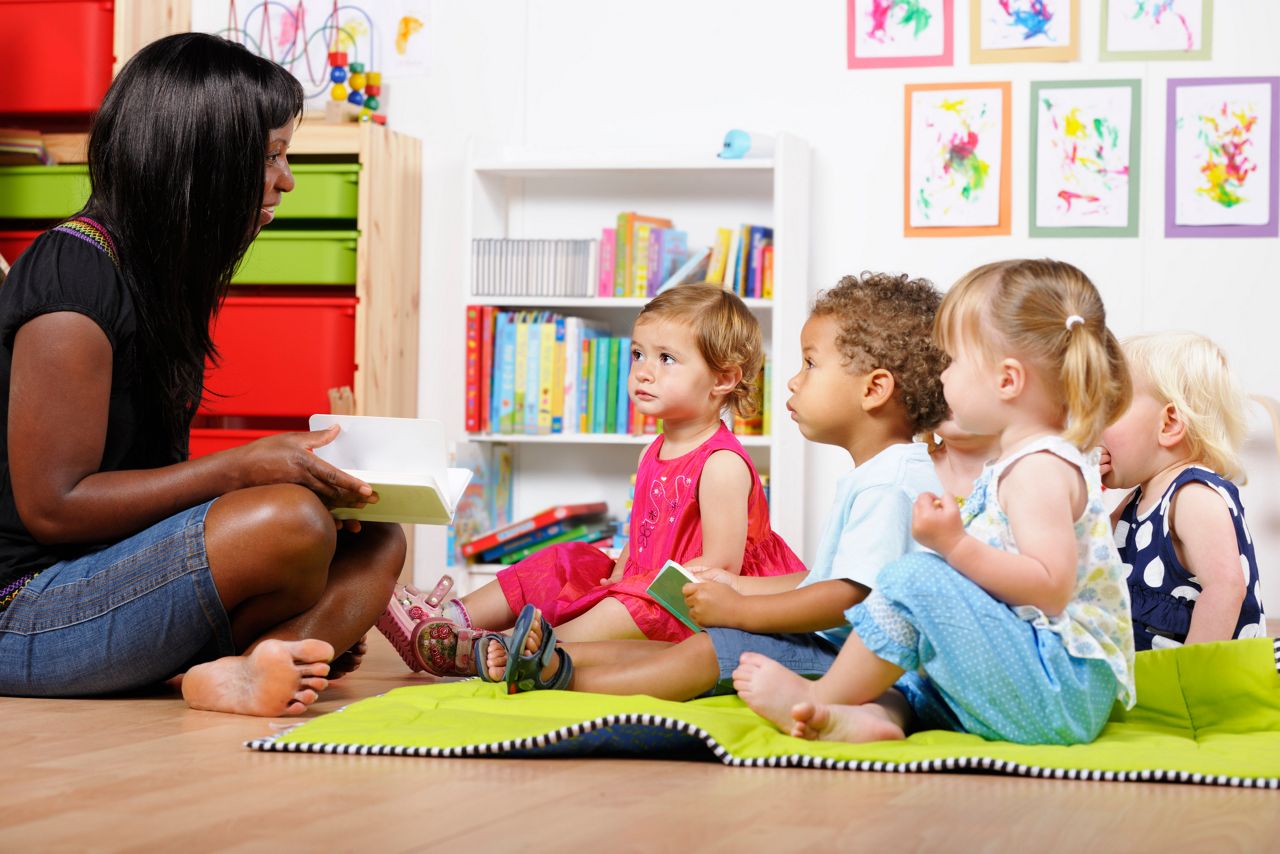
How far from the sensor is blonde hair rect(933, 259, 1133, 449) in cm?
144

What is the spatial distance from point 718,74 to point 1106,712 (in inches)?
108

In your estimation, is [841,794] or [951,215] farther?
[951,215]

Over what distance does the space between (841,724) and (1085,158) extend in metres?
2.60

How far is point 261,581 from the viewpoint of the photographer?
1.64 metres

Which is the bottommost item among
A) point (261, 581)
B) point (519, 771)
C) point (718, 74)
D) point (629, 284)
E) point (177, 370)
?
point (519, 771)

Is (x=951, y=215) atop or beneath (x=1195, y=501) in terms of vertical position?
atop

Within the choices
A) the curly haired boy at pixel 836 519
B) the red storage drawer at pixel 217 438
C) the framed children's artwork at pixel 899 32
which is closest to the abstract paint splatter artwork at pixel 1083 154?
the framed children's artwork at pixel 899 32

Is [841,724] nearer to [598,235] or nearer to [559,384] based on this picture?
[559,384]

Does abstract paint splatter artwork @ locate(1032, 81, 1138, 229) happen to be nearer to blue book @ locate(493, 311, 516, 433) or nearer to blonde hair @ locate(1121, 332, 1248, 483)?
blue book @ locate(493, 311, 516, 433)

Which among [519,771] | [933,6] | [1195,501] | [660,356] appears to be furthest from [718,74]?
[519,771]

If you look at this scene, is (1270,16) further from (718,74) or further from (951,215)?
(718,74)

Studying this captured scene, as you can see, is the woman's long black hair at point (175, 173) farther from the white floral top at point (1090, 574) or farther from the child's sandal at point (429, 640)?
the white floral top at point (1090, 574)

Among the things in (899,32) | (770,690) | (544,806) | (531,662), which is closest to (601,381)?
(899,32)

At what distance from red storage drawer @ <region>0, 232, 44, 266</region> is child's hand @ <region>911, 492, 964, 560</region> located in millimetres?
2957
